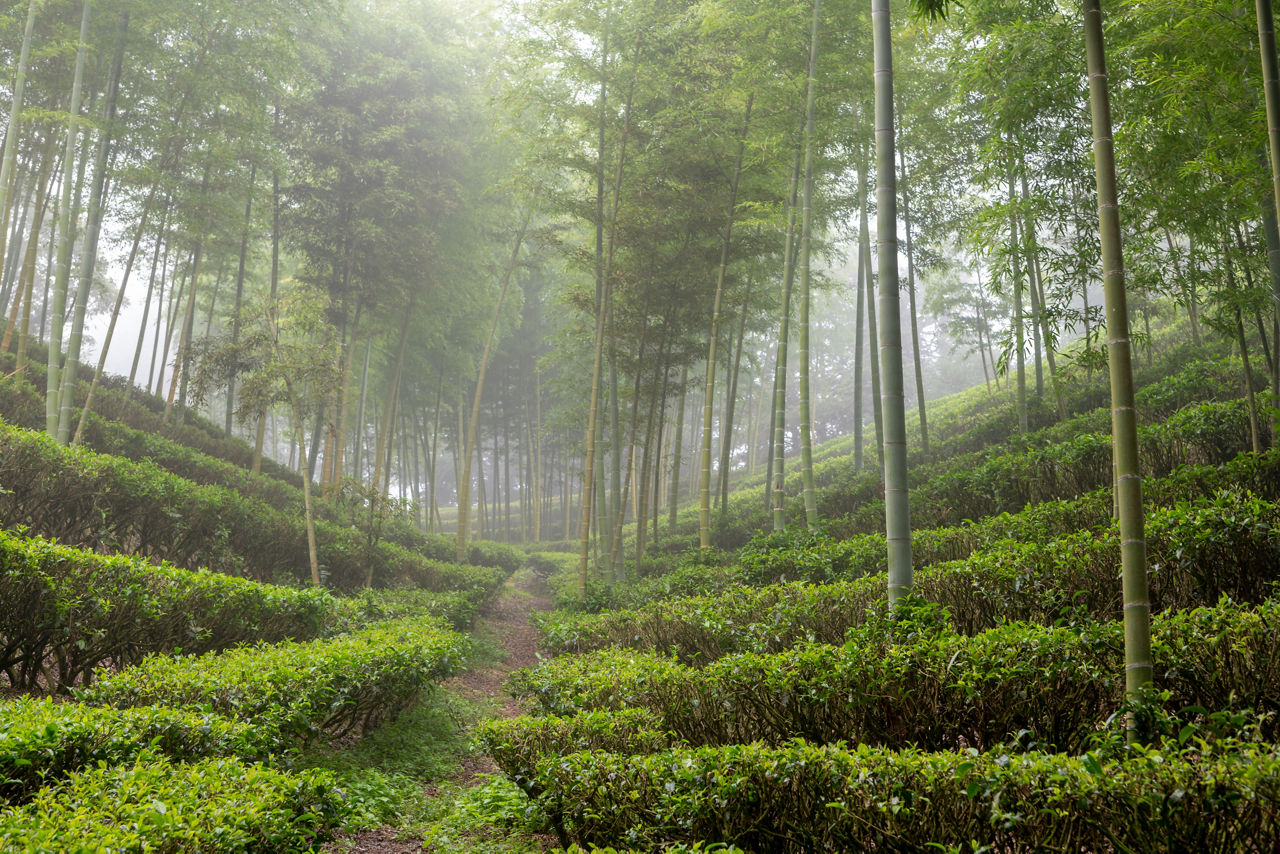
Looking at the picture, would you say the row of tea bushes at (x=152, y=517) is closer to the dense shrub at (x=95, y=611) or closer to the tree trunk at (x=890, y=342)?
the dense shrub at (x=95, y=611)

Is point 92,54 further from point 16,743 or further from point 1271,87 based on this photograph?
point 1271,87

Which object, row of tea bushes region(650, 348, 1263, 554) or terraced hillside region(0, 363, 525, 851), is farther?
row of tea bushes region(650, 348, 1263, 554)

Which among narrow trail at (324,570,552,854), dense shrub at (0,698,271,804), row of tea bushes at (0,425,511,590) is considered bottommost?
narrow trail at (324,570,552,854)

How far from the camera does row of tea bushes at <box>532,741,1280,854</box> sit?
67.9 inches

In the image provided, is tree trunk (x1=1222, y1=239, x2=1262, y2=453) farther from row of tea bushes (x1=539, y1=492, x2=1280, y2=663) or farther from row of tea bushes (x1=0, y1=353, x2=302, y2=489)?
row of tea bushes (x1=0, y1=353, x2=302, y2=489)

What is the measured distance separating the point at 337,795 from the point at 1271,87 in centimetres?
490

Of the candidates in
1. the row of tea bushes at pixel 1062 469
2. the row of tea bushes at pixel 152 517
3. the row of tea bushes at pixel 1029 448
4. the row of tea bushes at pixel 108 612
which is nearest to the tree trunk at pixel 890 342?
the row of tea bushes at pixel 1062 469

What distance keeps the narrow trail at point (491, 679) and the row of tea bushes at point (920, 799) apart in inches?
36.0

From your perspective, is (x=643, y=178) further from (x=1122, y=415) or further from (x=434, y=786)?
(x=1122, y=415)

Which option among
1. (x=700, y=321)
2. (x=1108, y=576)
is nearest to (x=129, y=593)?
(x=1108, y=576)

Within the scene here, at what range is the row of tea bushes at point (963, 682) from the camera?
2.49 metres

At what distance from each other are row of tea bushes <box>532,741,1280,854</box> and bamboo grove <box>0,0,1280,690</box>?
73cm

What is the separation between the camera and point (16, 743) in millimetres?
2293

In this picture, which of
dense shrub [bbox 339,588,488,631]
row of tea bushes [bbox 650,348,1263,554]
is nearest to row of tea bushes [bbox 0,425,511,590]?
dense shrub [bbox 339,588,488,631]
